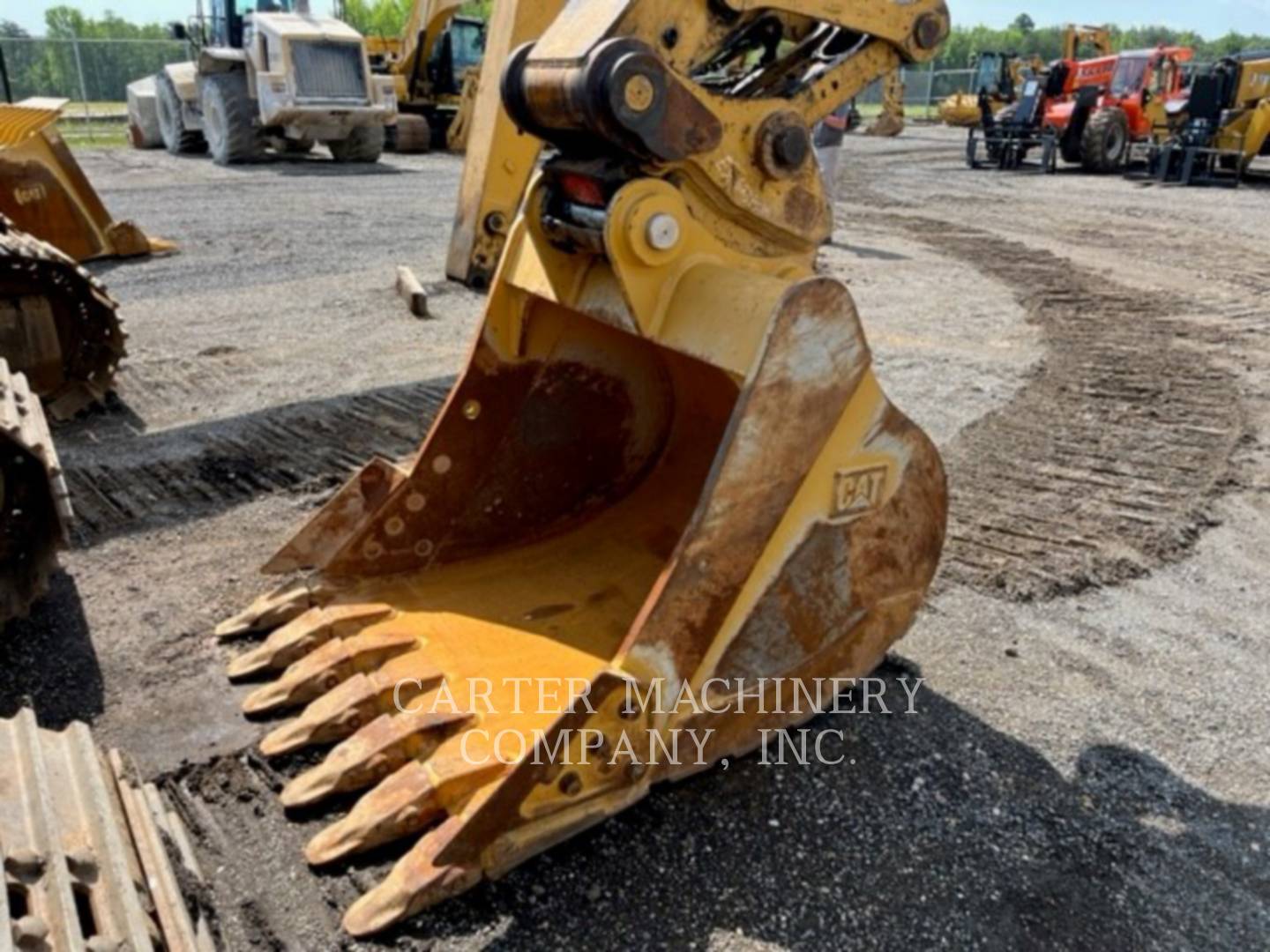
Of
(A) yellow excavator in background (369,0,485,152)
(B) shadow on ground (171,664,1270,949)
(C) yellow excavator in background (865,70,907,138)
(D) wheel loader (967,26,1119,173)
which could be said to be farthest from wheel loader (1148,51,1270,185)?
(B) shadow on ground (171,664,1270,949)

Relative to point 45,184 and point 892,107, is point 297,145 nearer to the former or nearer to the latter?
point 45,184

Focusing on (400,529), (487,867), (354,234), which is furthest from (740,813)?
(354,234)

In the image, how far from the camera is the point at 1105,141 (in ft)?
57.9

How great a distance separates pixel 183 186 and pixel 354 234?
4523 mm

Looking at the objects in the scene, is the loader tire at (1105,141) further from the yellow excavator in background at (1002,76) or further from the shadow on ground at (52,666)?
the shadow on ground at (52,666)

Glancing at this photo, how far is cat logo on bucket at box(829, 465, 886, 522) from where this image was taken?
2.34 metres

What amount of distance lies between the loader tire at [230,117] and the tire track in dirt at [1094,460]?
12.5 m

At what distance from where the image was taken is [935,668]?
3.03m

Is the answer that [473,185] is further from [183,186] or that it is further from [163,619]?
[183,186]

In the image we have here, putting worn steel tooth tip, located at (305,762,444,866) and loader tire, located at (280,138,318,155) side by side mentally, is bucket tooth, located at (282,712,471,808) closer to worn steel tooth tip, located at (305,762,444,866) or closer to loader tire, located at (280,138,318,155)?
worn steel tooth tip, located at (305,762,444,866)

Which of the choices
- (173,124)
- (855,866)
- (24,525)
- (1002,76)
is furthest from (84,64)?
(855,866)

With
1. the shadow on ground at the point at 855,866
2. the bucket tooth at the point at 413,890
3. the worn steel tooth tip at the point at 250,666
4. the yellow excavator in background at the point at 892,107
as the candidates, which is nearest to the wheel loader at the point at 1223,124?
the yellow excavator in background at the point at 892,107

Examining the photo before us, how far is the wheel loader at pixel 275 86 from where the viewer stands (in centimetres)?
1421

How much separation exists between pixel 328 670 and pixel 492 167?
252 centimetres
